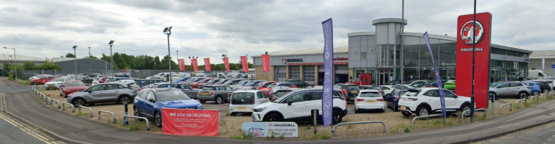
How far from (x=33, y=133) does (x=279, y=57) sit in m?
40.8

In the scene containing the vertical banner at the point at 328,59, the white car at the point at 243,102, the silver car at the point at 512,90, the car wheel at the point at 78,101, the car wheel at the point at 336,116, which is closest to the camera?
the vertical banner at the point at 328,59

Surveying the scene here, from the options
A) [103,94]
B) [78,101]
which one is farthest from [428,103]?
[78,101]

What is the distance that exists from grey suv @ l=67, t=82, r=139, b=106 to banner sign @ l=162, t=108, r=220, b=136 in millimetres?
11176

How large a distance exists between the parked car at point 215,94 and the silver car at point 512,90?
707 inches

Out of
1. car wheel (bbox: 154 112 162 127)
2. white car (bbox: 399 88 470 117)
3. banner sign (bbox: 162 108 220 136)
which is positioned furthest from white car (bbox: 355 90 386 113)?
car wheel (bbox: 154 112 162 127)

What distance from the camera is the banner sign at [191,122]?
10203 millimetres

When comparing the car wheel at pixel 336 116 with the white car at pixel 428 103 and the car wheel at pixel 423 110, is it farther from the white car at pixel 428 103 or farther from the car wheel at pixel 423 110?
the car wheel at pixel 423 110

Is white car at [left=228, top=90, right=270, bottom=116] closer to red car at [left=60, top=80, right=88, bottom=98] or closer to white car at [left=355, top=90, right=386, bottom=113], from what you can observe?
Result: white car at [left=355, top=90, right=386, bottom=113]

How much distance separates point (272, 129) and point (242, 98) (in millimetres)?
5287

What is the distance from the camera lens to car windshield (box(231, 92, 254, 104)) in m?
14.8

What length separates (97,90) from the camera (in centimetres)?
1934

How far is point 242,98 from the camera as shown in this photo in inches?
584

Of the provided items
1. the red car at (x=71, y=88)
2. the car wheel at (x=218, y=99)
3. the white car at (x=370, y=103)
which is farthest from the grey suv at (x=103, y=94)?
the white car at (x=370, y=103)

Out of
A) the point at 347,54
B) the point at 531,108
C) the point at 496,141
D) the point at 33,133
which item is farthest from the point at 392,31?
the point at 33,133
